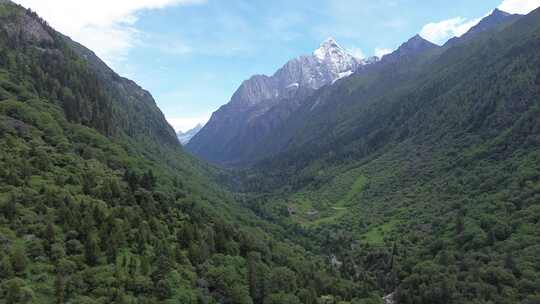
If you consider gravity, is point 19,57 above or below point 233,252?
above

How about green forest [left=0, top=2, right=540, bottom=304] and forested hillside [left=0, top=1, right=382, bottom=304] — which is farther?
green forest [left=0, top=2, right=540, bottom=304]

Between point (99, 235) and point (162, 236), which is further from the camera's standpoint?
point (162, 236)

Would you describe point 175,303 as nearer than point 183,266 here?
Yes

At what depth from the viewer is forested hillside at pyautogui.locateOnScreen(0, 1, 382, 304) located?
6856 centimetres

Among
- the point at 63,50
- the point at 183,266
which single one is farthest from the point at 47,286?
the point at 63,50

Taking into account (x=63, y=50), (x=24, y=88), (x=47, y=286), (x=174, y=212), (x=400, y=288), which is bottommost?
(x=400, y=288)

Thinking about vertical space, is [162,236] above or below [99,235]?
below

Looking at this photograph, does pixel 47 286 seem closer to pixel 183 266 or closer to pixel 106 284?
pixel 106 284

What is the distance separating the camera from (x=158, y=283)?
74.4 meters

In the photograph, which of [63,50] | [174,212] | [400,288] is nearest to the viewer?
[174,212]

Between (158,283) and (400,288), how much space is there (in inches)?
3013

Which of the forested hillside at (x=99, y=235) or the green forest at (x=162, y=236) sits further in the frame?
the green forest at (x=162, y=236)

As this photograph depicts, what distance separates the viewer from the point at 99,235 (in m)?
79.0

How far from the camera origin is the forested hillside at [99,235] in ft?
225
